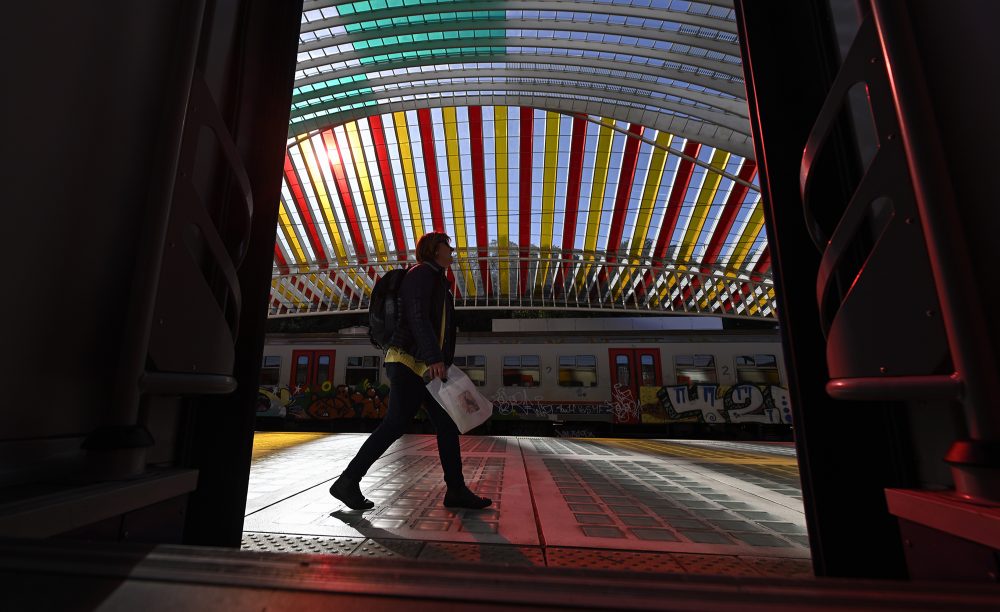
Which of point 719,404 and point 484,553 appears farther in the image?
point 719,404

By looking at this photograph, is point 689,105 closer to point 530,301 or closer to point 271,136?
point 530,301

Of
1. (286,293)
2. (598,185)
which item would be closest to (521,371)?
(598,185)

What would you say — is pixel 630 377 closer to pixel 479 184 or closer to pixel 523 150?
pixel 523 150

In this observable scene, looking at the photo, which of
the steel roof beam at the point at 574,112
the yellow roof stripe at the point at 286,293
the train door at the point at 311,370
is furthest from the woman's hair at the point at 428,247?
the yellow roof stripe at the point at 286,293

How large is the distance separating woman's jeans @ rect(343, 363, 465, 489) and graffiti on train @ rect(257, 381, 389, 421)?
9.69 metres

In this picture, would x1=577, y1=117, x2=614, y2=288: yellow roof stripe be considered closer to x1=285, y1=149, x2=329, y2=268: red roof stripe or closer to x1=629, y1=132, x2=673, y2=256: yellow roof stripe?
x1=629, y1=132, x2=673, y2=256: yellow roof stripe

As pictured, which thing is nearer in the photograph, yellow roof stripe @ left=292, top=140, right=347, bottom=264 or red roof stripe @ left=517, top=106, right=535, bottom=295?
red roof stripe @ left=517, top=106, right=535, bottom=295

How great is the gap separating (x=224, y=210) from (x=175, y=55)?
0.54 m

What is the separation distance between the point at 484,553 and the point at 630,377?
1022 centimetres

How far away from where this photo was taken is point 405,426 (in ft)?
7.82

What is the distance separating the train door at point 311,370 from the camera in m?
12.1

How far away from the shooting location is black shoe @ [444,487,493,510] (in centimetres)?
235

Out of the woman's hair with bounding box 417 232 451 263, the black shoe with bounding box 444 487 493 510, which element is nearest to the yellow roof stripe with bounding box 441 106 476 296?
the woman's hair with bounding box 417 232 451 263

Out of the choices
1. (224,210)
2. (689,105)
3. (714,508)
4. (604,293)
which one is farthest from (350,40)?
(604,293)
